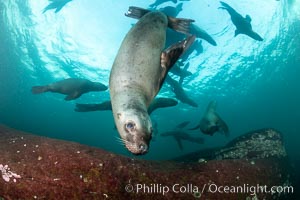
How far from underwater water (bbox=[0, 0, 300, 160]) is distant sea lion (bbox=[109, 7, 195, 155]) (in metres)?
10.6

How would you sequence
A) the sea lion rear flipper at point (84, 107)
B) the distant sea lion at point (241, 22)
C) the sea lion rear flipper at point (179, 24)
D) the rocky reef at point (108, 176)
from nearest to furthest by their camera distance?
the rocky reef at point (108, 176), the sea lion rear flipper at point (179, 24), the sea lion rear flipper at point (84, 107), the distant sea lion at point (241, 22)

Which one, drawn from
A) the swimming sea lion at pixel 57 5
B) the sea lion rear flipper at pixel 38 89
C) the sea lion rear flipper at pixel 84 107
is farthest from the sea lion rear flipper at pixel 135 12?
the swimming sea lion at pixel 57 5

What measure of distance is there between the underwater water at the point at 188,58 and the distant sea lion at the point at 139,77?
1056cm

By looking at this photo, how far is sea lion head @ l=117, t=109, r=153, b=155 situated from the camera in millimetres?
2555

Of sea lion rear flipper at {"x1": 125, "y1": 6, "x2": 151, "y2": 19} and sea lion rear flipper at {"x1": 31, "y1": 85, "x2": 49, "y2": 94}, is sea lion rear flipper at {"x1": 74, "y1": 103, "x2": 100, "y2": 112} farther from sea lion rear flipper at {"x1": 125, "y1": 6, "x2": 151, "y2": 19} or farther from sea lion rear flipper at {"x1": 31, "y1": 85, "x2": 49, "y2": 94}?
sea lion rear flipper at {"x1": 125, "y1": 6, "x2": 151, "y2": 19}

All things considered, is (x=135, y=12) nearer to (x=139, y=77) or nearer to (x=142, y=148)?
(x=139, y=77)

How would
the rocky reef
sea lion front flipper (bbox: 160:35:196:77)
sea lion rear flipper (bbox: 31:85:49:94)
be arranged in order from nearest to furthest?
sea lion front flipper (bbox: 160:35:196:77) < the rocky reef < sea lion rear flipper (bbox: 31:85:49:94)

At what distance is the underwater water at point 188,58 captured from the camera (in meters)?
16.2

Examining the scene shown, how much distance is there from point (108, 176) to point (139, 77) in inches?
54.2

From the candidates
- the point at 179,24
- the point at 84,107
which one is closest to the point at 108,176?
the point at 179,24

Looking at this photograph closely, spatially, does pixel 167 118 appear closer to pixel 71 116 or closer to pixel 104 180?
pixel 71 116

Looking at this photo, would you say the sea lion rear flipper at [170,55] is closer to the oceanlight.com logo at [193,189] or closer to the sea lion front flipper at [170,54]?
the sea lion front flipper at [170,54]

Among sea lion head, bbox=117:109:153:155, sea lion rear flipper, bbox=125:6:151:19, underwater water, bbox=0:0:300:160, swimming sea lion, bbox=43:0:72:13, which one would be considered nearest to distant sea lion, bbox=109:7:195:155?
sea lion head, bbox=117:109:153:155

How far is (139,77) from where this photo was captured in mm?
3037
